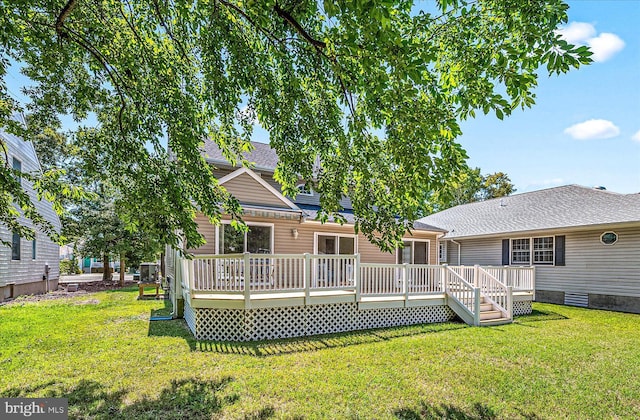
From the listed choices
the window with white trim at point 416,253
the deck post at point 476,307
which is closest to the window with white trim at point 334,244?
the window with white trim at point 416,253

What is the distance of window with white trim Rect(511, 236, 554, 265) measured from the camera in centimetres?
1405

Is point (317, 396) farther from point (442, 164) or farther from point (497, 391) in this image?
point (442, 164)

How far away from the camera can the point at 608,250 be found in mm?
12148

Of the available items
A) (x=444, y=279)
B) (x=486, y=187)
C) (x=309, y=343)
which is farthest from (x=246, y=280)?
(x=486, y=187)

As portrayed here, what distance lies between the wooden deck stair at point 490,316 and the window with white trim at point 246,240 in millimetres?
6474

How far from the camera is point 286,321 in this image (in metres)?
7.55

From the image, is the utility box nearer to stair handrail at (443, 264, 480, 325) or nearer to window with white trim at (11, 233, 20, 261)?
window with white trim at (11, 233, 20, 261)

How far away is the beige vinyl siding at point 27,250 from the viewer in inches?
472

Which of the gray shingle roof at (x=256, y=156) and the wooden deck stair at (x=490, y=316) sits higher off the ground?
the gray shingle roof at (x=256, y=156)

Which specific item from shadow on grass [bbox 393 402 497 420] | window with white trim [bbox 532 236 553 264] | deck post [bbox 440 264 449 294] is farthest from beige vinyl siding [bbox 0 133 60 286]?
window with white trim [bbox 532 236 553 264]

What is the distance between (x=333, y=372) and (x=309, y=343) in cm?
177

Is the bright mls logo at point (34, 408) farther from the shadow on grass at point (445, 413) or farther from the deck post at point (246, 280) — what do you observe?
the shadow on grass at point (445, 413)

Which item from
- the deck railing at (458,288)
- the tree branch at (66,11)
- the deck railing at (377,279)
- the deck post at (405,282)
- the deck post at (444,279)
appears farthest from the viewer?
the deck post at (444,279)

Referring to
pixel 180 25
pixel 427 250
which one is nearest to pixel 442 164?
pixel 180 25
